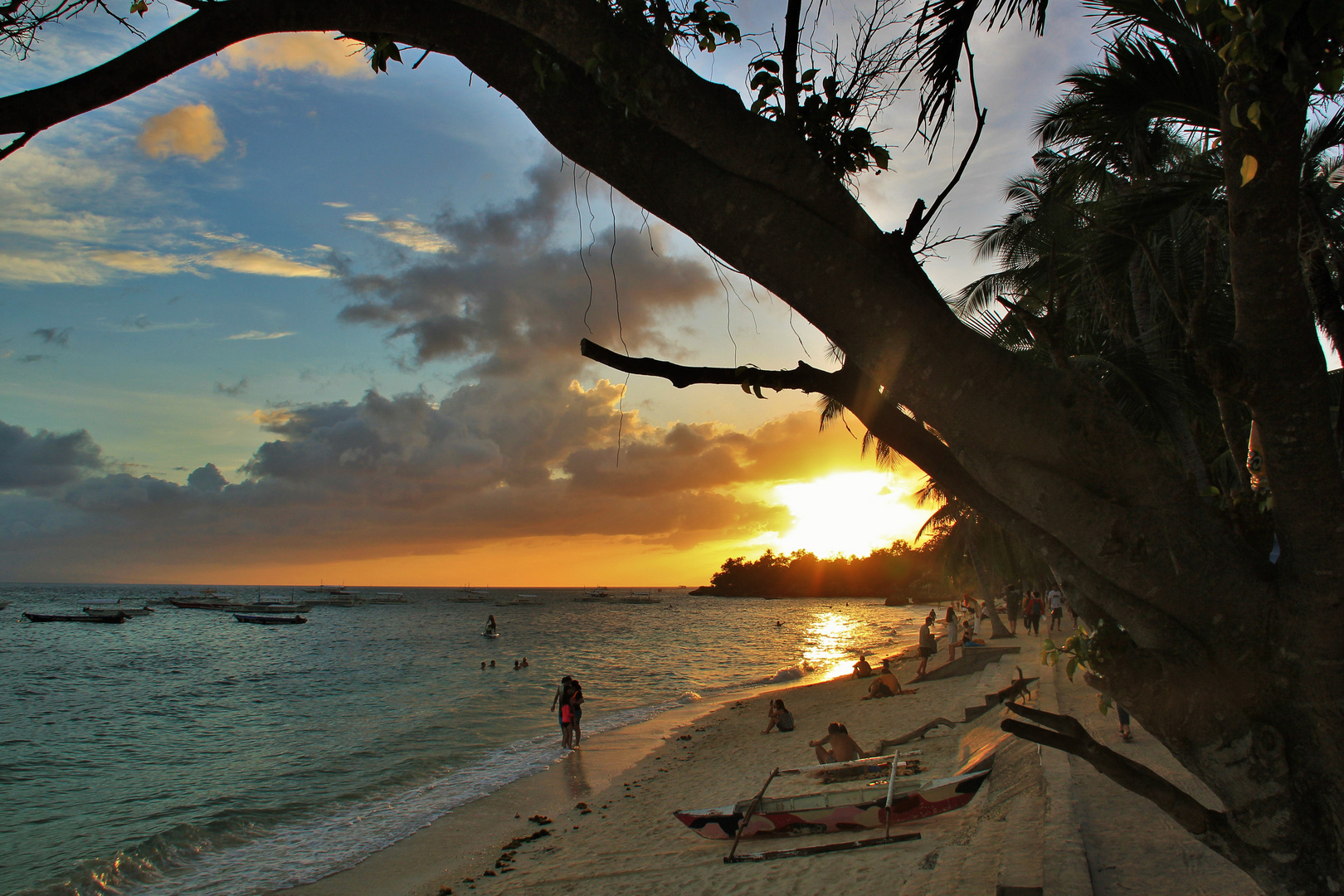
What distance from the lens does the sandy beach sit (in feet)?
15.7

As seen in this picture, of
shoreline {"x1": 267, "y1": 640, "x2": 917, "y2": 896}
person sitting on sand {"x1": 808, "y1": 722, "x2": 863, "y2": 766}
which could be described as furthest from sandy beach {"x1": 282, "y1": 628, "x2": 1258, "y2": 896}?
person sitting on sand {"x1": 808, "y1": 722, "x2": 863, "y2": 766}

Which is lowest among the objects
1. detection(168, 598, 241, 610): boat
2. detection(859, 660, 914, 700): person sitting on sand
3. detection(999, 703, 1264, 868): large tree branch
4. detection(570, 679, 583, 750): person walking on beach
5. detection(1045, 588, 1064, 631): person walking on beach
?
detection(168, 598, 241, 610): boat

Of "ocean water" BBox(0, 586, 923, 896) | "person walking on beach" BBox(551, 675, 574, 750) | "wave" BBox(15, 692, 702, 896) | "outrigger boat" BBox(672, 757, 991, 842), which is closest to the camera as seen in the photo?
"outrigger boat" BBox(672, 757, 991, 842)

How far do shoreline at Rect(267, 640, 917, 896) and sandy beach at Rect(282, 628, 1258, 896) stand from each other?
0.04 m

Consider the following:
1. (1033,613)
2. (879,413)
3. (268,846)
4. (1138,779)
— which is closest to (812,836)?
(1138,779)

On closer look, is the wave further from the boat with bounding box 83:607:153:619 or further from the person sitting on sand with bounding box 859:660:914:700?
the boat with bounding box 83:607:153:619

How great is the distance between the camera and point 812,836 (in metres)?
7.28

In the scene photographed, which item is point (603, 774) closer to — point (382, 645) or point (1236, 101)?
point (1236, 101)

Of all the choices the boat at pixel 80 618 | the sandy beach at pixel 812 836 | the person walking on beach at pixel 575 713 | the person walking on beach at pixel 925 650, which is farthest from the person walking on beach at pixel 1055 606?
the boat at pixel 80 618

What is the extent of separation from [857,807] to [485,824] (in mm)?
6824

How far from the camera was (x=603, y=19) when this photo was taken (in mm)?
1907

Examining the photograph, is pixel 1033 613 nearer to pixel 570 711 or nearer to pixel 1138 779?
pixel 570 711

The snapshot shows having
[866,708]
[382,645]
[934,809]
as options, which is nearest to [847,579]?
[382,645]

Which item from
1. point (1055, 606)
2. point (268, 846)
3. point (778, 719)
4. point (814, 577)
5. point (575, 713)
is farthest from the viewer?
point (814, 577)
